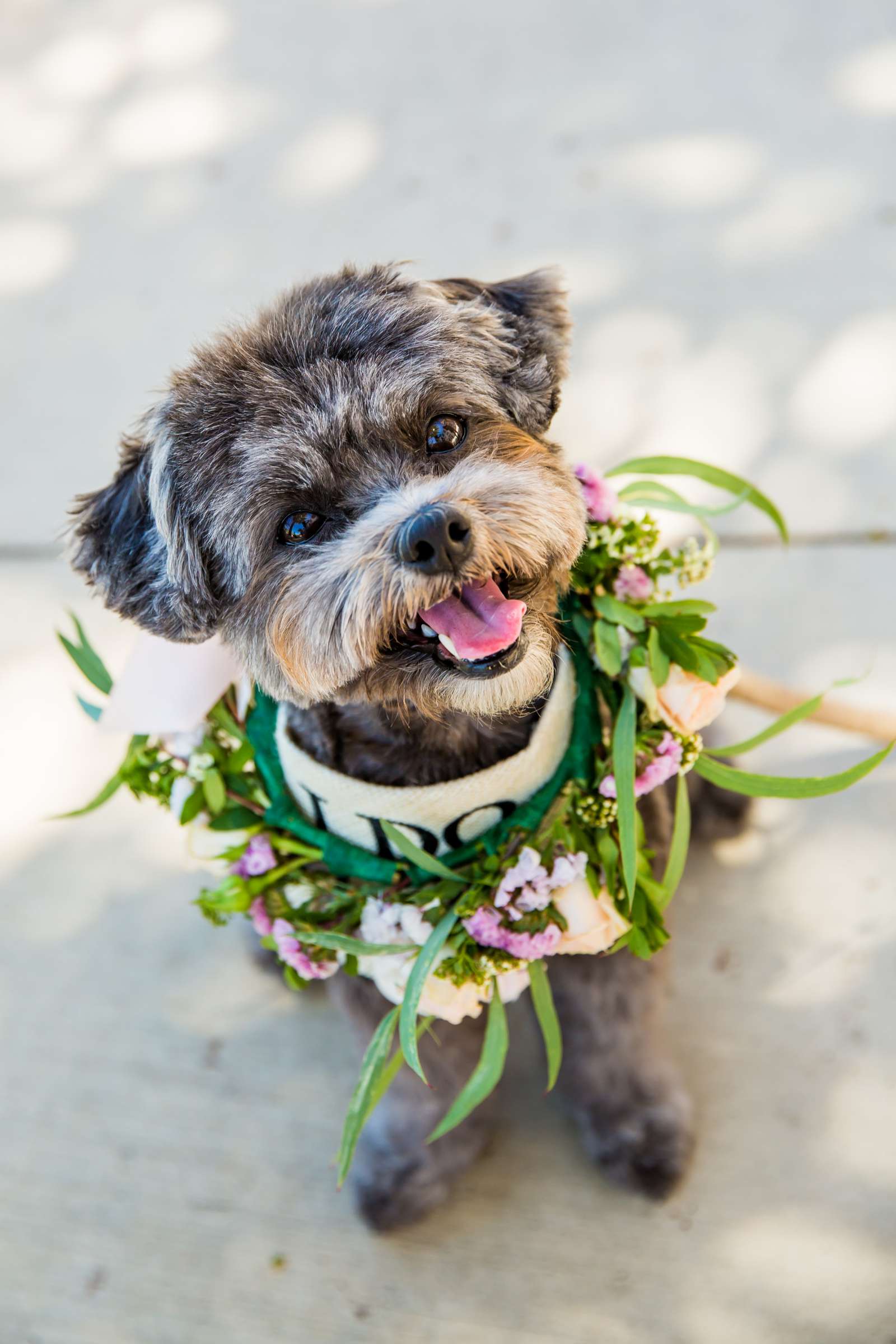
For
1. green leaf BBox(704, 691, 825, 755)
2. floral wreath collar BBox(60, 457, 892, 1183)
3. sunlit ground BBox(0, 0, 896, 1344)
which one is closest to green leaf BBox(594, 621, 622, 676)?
floral wreath collar BBox(60, 457, 892, 1183)

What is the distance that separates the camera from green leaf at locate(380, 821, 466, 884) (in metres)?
1.79

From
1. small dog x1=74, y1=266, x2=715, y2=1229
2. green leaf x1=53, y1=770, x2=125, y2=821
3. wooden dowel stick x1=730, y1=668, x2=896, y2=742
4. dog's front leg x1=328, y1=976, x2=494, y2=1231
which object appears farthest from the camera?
wooden dowel stick x1=730, y1=668, x2=896, y2=742

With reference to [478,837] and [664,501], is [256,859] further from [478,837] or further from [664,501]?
[664,501]

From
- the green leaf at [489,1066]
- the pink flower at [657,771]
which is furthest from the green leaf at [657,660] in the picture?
the green leaf at [489,1066]

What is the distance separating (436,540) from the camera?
1.53 metres

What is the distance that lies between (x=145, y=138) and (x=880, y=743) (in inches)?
134

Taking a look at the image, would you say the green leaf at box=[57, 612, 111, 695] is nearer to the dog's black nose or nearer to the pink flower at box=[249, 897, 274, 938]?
the pink flower at box=[249, 897, 274, 938]

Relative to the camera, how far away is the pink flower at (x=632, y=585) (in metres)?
1.96

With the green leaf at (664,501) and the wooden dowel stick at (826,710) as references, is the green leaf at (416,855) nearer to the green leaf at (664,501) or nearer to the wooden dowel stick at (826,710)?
the green leaf at (664,501)

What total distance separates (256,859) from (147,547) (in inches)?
22.1

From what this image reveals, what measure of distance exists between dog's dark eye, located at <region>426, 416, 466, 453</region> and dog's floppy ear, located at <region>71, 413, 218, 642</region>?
397 mm

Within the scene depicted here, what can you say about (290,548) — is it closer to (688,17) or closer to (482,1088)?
(482,1088)

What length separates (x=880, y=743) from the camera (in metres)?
2.66

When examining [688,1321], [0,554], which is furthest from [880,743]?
[0,554]
